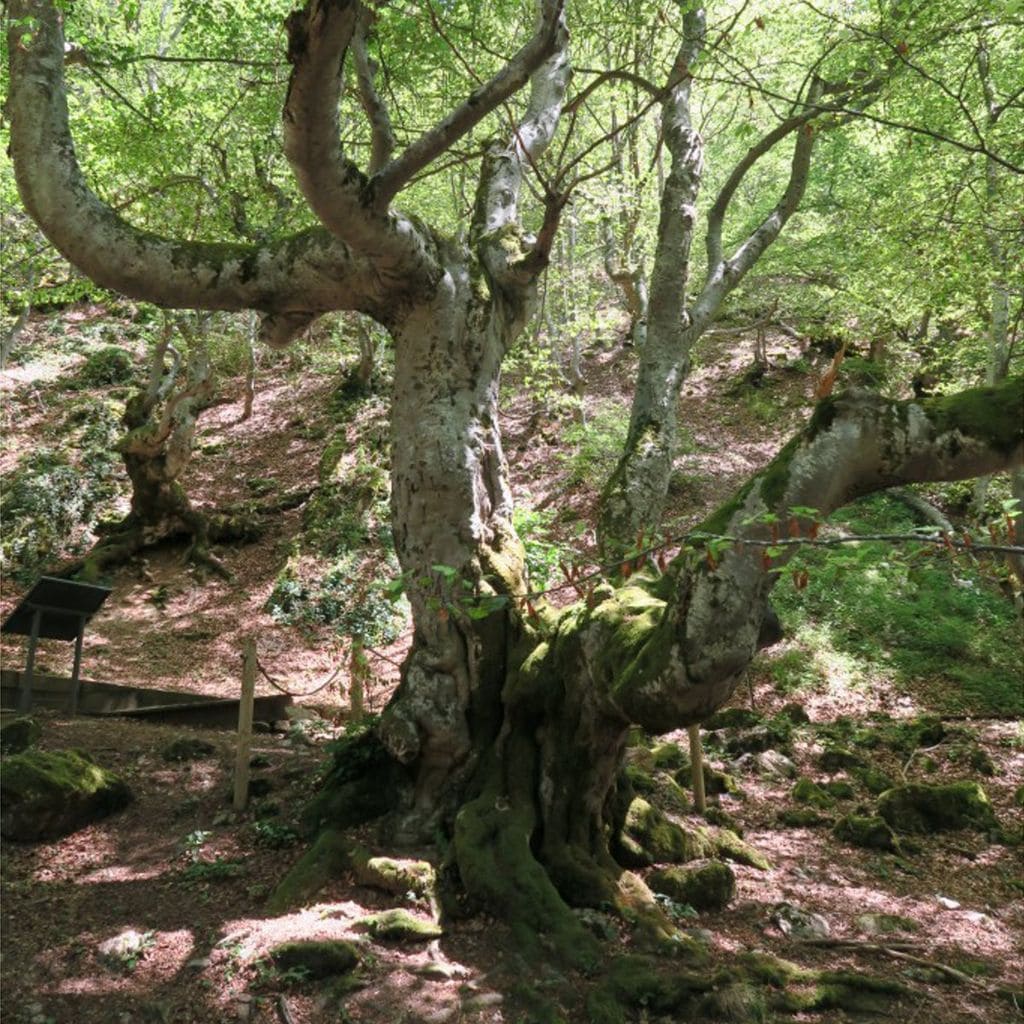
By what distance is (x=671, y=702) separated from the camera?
3.87 m

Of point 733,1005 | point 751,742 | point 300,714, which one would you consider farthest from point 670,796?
point 300,714

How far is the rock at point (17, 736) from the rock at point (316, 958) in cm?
350

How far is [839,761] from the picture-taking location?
320 inches

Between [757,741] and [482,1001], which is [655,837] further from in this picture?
[757,741]

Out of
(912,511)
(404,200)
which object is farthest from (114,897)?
(404,200)

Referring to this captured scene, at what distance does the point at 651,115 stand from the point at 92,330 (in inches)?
659

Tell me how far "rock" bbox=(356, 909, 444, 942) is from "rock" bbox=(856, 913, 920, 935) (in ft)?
9.25

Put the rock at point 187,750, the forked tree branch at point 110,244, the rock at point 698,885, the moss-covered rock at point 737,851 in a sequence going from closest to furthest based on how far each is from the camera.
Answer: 1. the forked tree branch at point 110,244
2. the rock at point 698,885
3. the moss-covered rock at point 737,851
4. the rock at point 187,750

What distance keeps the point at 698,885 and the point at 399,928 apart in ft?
6.95

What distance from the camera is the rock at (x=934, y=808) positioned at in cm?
690

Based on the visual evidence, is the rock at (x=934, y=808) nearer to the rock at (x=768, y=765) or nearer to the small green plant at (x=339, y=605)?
the rock at (x=768, y=765)

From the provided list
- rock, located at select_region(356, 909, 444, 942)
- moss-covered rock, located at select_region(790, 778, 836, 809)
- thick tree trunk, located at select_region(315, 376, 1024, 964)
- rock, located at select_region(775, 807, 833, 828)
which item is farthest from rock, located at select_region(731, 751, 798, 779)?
rock, located at select_region(356, 909, 444, 942)

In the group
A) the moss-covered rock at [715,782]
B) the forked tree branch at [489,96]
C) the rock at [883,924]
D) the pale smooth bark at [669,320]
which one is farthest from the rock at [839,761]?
the forked tree branch at [489,96]

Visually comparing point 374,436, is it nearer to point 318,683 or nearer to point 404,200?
point 404,200
